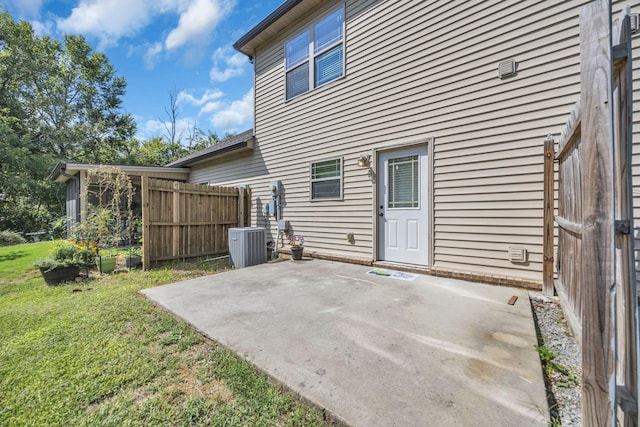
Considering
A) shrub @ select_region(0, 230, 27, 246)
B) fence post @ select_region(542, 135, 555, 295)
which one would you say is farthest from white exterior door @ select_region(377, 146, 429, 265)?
shrub @ select_region(0, 230, 27, 246)

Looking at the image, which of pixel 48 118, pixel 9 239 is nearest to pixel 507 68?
pixel 9 239

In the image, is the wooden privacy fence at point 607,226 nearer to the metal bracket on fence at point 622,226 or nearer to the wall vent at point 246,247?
the metal bracket on fence at point 622,226

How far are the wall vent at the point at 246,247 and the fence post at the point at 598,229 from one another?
5016 millimetres

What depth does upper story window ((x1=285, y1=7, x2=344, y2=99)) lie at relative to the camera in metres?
5.61

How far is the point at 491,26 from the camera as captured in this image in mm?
3711

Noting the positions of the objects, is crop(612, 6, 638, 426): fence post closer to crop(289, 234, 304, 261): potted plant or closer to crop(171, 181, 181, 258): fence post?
crop(289, 234, 304, 261): potted plant

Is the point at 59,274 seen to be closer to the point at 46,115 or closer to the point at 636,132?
the point at 636,132

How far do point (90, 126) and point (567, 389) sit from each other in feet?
83.4

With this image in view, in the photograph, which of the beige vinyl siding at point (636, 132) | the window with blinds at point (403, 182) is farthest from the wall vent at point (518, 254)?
the window with blinds at point (403, 182)

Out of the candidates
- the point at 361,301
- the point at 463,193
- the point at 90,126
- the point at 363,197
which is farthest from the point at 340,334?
the point at 90,126

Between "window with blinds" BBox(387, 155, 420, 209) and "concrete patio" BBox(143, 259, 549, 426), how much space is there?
148 cm

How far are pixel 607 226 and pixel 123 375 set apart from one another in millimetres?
2886

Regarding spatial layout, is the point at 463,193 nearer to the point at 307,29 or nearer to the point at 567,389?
the point at 567,389

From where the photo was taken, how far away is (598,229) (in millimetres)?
1073
